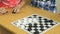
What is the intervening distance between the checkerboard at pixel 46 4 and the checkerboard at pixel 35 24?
178 mm

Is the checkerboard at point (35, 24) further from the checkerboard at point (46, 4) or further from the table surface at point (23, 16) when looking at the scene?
the checkerboard at point (46, 4)

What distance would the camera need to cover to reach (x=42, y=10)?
4.74ft

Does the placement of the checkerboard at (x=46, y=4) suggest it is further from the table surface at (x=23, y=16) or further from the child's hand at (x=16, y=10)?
the child's hand at (x=16, y=10)

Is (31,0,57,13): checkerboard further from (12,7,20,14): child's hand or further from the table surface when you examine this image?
(12,7,20,14): child's hand

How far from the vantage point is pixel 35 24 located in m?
1.17

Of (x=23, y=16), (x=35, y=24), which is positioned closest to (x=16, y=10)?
(x=23, y=16)

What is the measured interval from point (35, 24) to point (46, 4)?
35 cm

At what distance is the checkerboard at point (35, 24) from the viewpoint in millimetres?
1081

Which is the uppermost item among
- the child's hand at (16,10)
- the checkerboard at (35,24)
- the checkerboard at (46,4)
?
the checkerboard at (46,4)

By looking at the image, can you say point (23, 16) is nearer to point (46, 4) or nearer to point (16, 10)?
point (16, 10)

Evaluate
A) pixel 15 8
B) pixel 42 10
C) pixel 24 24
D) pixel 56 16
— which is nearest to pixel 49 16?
pixel 56 16

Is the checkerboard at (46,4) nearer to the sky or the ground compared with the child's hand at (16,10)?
nearer to the sky

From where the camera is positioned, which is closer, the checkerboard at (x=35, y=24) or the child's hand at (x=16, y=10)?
the checkerboard at (x=35, y=24)

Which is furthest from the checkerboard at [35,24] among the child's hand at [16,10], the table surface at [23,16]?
the child's hand at [16,10]
